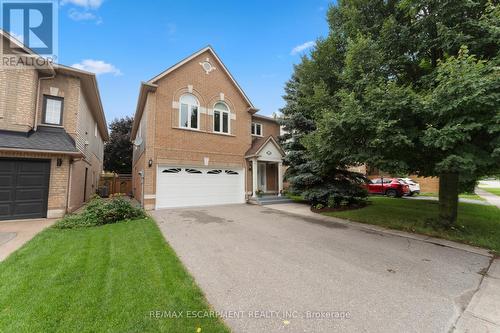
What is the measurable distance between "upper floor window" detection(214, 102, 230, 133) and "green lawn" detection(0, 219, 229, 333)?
976 cm

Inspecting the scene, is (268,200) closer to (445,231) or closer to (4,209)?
(445,231)

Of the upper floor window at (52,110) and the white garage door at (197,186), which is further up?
the upper floor window at (52,110)


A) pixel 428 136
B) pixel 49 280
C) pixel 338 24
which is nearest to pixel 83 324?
pixel 49 280

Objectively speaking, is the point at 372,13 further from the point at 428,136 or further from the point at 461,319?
the point at 461,319

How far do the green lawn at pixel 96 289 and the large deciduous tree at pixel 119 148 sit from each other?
2512cm

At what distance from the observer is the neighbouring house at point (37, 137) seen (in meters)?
8.55

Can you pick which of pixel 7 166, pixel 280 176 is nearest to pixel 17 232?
pixel 7 166

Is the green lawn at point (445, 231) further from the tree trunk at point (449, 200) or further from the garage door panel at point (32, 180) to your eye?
the garage door panel at point (32, 180)

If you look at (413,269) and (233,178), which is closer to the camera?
(413,269)

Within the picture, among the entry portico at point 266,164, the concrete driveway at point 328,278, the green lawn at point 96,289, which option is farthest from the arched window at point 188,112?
the green lawn at point 96,289

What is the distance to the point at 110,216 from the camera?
29.0 feet

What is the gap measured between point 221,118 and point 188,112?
2.17 metres

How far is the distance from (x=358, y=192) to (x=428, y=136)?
735cm

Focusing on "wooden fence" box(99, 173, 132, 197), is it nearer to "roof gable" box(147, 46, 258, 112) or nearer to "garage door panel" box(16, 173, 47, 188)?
"garage door panel" box(16, 173, 47, 188)
